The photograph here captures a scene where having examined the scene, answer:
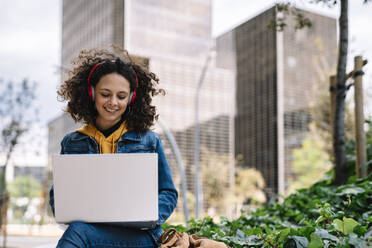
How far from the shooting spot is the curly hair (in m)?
2.40

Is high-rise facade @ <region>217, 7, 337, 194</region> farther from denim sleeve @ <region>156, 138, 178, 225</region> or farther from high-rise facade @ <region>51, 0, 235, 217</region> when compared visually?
denim sleeve @ <region>156, 138, 178, 225</region>

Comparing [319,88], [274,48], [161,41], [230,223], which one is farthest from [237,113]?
[230,223]

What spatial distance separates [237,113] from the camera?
60188 mm

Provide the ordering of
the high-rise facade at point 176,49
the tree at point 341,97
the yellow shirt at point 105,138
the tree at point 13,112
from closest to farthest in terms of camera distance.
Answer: the yellow shirt at point 105,138 < the tree at point 341,97 < the tree at point 13,112 < the high-rise facade at point 176,49

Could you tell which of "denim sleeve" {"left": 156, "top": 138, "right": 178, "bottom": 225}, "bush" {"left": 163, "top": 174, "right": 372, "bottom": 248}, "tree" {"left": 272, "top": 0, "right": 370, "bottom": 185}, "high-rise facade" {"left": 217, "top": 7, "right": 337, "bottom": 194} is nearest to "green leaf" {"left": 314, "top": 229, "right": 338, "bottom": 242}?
"bush" {"left": 163, "top": 174, "right": 372, "bottom": 248}

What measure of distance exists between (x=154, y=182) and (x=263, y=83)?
2185 inches

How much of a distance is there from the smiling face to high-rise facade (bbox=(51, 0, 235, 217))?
4488cm

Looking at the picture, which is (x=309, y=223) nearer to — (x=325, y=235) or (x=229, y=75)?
(x=325, y=235)

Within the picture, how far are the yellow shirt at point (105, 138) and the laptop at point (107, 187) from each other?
0.48m

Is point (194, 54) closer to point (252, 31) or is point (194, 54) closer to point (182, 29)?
point (182, 29)

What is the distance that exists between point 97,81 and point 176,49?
60.5 metres

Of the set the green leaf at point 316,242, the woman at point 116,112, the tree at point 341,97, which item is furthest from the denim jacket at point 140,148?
the tree at point 341,97

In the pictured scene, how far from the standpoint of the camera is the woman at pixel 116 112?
2.24 meters

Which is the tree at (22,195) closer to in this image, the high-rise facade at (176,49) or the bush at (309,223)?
the high-rise facade at (176,49)
